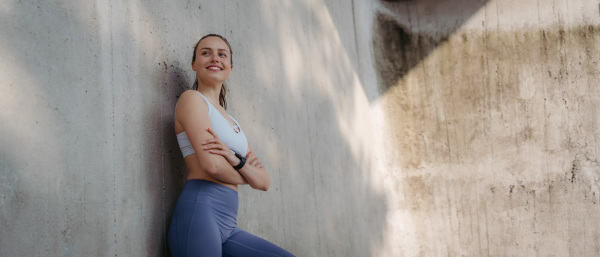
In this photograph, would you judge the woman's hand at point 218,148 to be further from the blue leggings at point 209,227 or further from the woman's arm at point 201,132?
the blue leggings at point 209,227

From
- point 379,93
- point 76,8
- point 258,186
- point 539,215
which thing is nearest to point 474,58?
point 379,93

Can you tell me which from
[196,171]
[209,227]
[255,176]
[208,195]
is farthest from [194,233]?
[255,176]

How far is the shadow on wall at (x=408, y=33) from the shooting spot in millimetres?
6082

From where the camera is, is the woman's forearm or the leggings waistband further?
the woman's forearm

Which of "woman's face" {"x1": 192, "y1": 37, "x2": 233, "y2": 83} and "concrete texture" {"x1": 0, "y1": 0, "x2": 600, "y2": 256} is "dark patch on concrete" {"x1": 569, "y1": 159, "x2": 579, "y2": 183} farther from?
"woman's face" {"x1": 192, "y1": 37, "x2": 233, "y2": 83}

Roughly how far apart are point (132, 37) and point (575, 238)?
206 inches

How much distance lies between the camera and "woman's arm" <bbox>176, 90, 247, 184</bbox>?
82.9 inches

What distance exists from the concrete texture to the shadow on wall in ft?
0.07

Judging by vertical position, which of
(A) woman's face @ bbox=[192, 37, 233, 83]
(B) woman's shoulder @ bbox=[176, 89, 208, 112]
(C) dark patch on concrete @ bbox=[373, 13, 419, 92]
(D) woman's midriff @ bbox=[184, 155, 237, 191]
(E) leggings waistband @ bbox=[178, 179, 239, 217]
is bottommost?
(E) leggings waistband @ bbox=[178, 179, 239, 217]

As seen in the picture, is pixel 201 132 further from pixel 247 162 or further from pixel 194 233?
pixel 194 233

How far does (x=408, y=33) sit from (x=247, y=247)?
4.58 m

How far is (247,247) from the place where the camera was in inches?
87.4

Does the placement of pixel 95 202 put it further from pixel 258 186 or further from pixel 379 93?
pixel 379 93

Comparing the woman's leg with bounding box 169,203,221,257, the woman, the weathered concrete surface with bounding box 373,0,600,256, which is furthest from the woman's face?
the weathered concrete surface with bounding box 373,0,600,256
